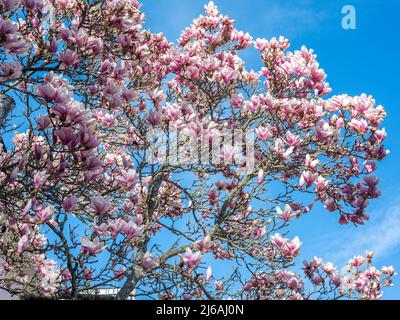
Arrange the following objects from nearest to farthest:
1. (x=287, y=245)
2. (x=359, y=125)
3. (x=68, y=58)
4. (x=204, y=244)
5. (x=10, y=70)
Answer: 1. (x=10, y=70)
2. (x=68, y=58)
3. (x=204, y=244)
4. (x=287, y=245)
5. (x=359, y=125)

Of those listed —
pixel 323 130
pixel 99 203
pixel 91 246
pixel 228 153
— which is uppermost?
pixel 323 130

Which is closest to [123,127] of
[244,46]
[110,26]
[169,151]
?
[169,151]

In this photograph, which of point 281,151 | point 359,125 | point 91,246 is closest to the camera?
point 91,246

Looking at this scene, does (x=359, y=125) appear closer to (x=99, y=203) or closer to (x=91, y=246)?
(x=99, y=203)

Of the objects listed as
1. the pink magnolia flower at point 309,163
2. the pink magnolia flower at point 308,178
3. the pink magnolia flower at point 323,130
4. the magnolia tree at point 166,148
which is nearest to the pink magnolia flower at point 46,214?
the magnolia tree at point 166,148

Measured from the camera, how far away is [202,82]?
22.2 feet

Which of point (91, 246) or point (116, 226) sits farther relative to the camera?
point (116, 226)

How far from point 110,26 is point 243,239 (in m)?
3.17

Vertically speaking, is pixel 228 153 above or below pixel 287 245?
above

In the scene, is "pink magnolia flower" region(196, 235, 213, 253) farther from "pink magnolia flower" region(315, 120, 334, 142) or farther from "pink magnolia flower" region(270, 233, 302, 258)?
"pink magnolia flower" region(315, 120, 334, 142)

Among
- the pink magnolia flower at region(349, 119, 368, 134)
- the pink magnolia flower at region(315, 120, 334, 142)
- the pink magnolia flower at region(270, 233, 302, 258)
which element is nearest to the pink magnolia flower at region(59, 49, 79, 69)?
the pink magnolia flower at region(270, 233, 302, 258)

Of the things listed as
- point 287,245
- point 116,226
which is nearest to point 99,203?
point 116,226

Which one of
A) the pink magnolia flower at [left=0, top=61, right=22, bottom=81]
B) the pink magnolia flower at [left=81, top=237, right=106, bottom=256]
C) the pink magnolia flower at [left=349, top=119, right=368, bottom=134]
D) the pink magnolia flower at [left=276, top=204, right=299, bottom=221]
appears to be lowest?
the pink magnolia flower at [left=81, top=237, right=106, bottom=256]
